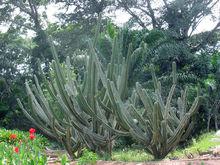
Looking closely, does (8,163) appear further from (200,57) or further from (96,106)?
(200,57)

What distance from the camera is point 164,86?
18.3 m

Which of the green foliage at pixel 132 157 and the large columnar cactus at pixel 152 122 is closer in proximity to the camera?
the large columnar cactus at pixel 152 122

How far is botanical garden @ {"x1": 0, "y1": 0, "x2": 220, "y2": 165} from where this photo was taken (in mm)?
8000

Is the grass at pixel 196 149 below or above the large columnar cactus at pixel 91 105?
below

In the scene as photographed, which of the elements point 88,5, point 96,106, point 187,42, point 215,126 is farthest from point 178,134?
point 88,5

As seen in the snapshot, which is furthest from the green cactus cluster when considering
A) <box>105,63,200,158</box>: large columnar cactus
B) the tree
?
the tree

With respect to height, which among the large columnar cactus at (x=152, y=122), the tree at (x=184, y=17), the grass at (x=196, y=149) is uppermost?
the tree at (x=184, y=17)

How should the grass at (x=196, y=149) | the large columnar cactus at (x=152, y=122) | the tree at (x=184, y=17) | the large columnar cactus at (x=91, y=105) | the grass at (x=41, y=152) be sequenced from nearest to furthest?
1. the grass at (x=41, y=152)
2. the large columnar cactus at (x=152, y=122)
3. the large columnar cactus at (x=91, y=105)
4. the grass at (x=196, y=149)
5. the tree at (x=184, y=17)

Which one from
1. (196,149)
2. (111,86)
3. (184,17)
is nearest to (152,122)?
(111,86)

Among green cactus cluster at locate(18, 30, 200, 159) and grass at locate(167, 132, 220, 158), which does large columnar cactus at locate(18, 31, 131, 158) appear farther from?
grass at locate(167, 132, 220, 158)

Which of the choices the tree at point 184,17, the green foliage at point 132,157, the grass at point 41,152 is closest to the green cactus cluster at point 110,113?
the green foliage at point 132,157

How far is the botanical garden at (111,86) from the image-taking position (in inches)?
315

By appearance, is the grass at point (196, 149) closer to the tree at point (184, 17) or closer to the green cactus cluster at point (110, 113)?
the green cactus cluster at point (110, 113)

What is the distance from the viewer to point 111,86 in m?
7.47
